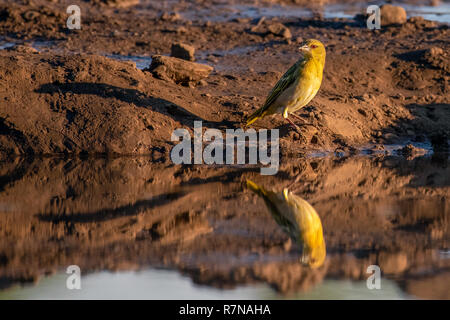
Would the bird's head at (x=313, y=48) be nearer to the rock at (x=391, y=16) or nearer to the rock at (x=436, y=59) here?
the rock at (x=436, y=59)

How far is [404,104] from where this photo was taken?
12570 mm

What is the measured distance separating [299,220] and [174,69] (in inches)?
195

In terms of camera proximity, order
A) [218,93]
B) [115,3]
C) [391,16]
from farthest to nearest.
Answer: [115,3] < [391,16] < [218,93]

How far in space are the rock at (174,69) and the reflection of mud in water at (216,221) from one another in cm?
188

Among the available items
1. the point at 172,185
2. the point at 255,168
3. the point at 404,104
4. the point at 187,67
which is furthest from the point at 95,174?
the point at 404,104

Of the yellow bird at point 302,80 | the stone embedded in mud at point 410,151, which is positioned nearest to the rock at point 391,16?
the stone embedded in mud at point 410,151

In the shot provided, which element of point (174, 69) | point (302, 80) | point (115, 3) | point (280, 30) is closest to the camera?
point (302, 80)

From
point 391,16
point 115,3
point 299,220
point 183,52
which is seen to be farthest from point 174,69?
point 115,3

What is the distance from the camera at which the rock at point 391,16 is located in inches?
615

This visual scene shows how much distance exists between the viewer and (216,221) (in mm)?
7391

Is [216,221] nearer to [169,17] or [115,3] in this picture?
[169,17]

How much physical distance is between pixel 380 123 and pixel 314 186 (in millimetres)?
3502

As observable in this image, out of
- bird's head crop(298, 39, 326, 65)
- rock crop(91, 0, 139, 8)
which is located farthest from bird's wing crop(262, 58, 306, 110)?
rock crop(91, 0, 139, 8)
